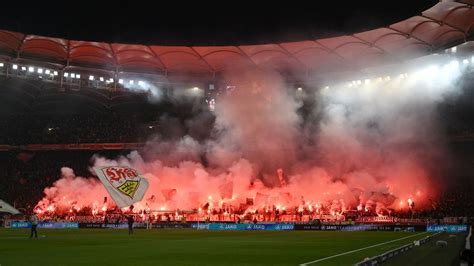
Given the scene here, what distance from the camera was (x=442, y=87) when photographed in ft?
182

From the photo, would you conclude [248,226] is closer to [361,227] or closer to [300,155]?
[361,227]

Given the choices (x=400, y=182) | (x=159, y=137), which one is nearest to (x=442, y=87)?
(x=400, y=182)

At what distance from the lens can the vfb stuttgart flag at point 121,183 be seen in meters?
25.7

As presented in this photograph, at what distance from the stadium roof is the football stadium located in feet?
0.67

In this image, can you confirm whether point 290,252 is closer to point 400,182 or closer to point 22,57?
point 400,182

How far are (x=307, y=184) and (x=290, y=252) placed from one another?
133 feet

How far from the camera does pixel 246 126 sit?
62250 millimetres

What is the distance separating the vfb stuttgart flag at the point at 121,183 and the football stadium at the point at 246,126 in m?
19.2

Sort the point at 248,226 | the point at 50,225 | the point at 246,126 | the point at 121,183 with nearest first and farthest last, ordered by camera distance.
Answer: the point at 121,183
the point at 248,226
the point at 50,225
the point at 246,126

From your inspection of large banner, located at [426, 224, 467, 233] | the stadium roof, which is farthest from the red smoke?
large banner, located at [426, 224, 467, 233]

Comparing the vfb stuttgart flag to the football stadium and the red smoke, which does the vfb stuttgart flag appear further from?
the red smoke

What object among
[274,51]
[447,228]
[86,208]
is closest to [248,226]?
[447,228]

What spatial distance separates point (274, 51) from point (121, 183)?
33.7m

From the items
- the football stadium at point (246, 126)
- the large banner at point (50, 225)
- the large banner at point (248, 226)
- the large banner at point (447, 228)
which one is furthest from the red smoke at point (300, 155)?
the large banner at point (447, 228)
